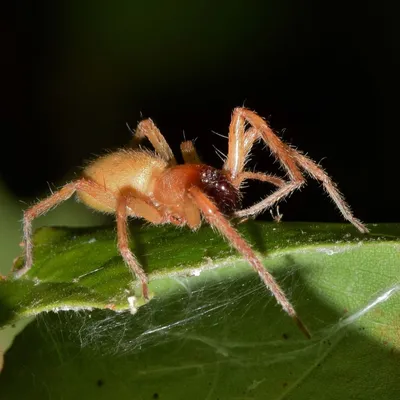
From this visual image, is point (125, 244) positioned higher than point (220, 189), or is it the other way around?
point (125, 244)

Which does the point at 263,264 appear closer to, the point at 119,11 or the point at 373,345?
the point at 373,345

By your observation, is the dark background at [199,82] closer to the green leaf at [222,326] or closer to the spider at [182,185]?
the spider at [182,185]

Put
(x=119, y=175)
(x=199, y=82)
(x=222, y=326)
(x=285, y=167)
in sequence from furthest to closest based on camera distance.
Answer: (x=199, y=82) < (x=119, y=175) < (x=285, y=167) < (x=222, y=326)

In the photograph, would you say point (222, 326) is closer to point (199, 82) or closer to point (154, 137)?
point (154, 137)

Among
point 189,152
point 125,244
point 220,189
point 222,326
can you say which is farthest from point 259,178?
point 222,326

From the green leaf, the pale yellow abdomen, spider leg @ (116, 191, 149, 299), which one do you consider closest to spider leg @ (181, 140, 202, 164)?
the pale yellow abdomen
